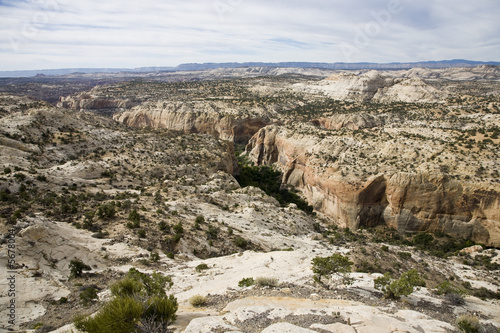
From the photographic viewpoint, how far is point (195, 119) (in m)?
74.1

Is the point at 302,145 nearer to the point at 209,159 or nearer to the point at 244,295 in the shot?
the point at 209,159

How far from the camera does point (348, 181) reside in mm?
33844

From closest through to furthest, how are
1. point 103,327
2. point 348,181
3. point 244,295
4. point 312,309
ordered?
1. point 103,327
2. point 312,309
3. point 244,295
4. point 348,181

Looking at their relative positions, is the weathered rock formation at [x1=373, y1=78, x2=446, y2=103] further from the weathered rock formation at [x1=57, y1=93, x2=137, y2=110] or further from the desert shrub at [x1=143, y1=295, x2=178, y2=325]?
the desert shrub at [x1=143, y1=295, x2=178, y2=325]

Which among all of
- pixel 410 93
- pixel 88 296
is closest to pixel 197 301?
pixel 88 296

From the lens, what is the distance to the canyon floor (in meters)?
10.9

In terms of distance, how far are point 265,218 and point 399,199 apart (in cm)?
1549

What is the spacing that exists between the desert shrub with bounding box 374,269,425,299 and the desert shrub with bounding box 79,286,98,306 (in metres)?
11.8

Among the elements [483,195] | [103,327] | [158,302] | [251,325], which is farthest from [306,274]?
[483,195]

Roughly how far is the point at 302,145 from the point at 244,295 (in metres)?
37.8

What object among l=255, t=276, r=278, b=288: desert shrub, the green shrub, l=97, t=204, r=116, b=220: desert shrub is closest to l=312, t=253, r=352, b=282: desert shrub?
l=255, t=276, r=278, b=288: desert shrub

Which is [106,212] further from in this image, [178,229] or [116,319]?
[116,319]

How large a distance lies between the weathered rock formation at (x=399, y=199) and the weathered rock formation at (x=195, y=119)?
29.3 metres

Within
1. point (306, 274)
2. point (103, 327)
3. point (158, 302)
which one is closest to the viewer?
point (103, 327)
